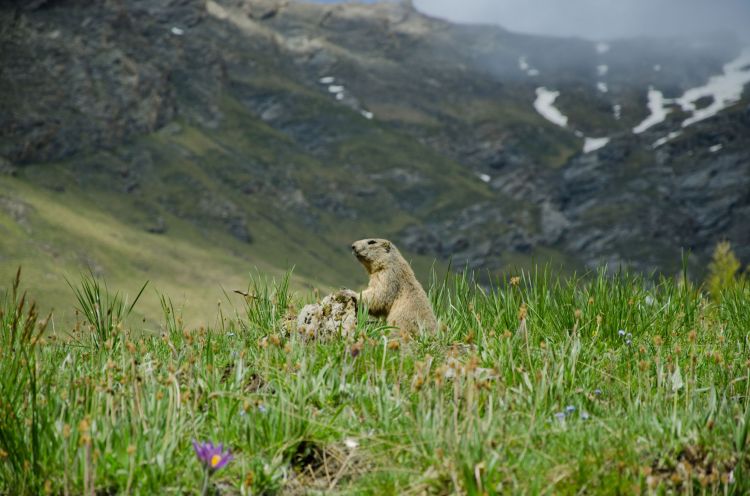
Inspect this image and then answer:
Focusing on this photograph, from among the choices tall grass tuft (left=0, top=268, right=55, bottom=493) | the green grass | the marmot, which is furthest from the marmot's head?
tall grass tuft (left=0, top=268, right=55, bottom=493)

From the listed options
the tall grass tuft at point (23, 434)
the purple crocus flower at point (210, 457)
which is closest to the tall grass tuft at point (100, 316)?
the tall grass tuft at point (23, 434)

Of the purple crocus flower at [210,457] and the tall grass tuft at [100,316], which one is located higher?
the purple crocus flower at [210,457]

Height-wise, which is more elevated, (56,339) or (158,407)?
(158,407)

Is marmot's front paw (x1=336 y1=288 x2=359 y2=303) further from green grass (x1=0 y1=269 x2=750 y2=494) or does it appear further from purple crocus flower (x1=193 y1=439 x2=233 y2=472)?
purple crocus flower (x1=193 y1=439 x2=233 y2=472)

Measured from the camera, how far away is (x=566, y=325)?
912cm

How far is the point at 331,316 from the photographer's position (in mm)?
9203

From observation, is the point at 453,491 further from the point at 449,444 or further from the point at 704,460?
the point at 704,460

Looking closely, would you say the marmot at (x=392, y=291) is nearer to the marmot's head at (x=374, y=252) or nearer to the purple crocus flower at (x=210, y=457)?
the marmot's head at (x=374, y=252)

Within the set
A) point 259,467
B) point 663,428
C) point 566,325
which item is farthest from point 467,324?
point 259,467

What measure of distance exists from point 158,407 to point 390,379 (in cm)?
235

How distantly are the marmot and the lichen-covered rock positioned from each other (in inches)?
9.5

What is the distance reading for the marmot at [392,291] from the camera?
9.16m

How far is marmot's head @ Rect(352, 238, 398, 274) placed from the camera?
979 cm

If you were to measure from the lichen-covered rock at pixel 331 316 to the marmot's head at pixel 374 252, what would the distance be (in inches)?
21.1
